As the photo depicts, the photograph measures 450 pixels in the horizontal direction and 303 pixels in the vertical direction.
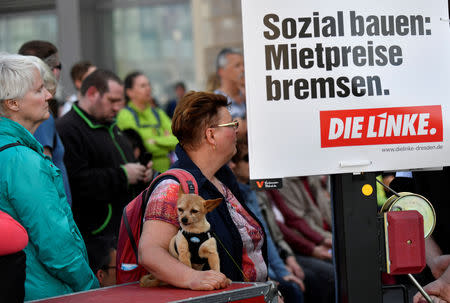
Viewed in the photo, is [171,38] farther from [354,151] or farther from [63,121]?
[354,151]

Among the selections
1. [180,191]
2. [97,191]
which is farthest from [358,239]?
[97,191]

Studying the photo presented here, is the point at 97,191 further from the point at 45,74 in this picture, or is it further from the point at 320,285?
the point at 320,285

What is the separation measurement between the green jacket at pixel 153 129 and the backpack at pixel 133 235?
288 centimetres

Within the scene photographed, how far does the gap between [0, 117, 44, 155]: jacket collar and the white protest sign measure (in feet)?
3.40

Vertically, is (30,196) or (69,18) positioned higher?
(69,18)

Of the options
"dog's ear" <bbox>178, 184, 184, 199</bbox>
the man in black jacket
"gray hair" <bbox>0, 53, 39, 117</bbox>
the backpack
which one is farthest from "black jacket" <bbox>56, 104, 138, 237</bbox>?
"dog's ear" <bbox>178, 184, 184, 199</bbox>

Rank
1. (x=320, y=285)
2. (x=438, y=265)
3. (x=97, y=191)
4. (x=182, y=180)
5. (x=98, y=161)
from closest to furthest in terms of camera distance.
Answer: (x=182, y=180) < (x=438, y=265) < (x=97, y=191) < (x=98, y=161) < (x=320, y=285)

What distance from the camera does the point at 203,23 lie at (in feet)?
38.0

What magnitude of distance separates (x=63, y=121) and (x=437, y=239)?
8.85 feet

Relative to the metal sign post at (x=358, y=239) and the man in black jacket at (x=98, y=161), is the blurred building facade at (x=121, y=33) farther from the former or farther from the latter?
the metal sign post at (x=358, y=239)

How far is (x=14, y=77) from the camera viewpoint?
3.07 meters

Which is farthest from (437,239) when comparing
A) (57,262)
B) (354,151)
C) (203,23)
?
(203,23)

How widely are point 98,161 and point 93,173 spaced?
0.19 metres

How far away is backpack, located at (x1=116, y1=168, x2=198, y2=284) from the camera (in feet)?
9.18
